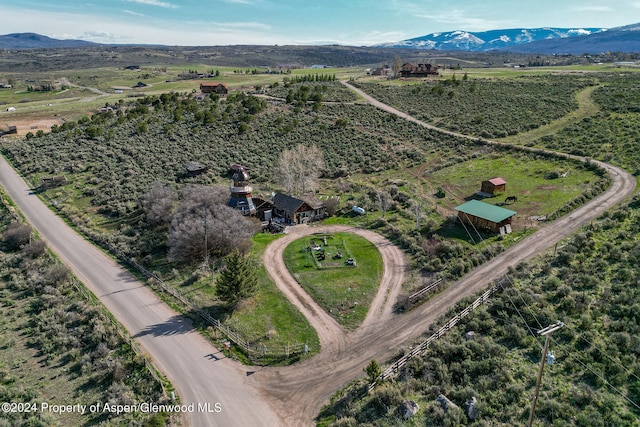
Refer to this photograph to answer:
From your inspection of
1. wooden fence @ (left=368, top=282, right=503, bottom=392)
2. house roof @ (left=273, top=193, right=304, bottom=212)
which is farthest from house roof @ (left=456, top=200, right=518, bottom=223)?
house roof @ (left=273, top=193, right=304, bottom=212)

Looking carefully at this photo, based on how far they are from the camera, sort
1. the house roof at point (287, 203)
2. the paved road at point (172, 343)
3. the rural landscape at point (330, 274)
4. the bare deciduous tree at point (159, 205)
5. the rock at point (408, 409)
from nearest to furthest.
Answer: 1. the rock at point (408, 409)
2. the rural landscape at point (330, 274)
3. the paved road at point (172, 343)
4. the bare deciduous tree at point (159, 205)
5. the house roof at point (287, 203)

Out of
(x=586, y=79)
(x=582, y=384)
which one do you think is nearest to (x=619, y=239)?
(x=582, y=384)

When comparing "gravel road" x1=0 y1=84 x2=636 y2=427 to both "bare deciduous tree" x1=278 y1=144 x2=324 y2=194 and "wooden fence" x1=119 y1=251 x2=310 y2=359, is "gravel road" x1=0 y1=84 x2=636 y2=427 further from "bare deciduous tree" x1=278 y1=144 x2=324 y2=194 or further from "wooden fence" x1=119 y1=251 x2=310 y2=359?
"bare deciduous tree" x1=278 y1=144 x2=324 y2=194

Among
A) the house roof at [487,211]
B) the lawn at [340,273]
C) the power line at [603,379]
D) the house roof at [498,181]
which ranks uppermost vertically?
the house roof at [498,181]

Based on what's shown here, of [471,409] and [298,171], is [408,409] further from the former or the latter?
[298,171]

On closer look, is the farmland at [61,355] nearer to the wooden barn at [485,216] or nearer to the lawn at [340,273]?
the lawn at [340,273]

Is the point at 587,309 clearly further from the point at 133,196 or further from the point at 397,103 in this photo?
the point at 397,103

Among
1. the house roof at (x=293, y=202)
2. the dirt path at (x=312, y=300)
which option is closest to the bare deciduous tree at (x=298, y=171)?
the house roof at (x=293, y=202)
